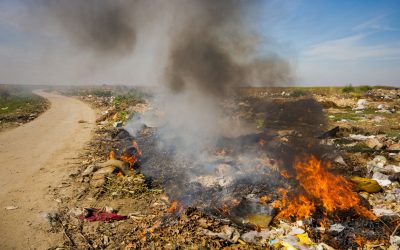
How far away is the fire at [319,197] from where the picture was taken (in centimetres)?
560

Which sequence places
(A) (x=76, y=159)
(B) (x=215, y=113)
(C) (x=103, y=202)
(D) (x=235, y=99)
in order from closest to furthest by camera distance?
(C) (x=103, y=202)
(A) (x=76, y=159)
(B) (x=215, y=113)
(D) (x=235, y=99)

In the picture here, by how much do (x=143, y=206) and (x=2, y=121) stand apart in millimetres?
13866

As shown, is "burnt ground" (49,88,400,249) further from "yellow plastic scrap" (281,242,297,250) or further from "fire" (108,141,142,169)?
"fire" (108,141,142,169)

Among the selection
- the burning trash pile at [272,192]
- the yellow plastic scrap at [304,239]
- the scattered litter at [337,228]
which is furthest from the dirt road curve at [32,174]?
the scattered litter at [337,228]

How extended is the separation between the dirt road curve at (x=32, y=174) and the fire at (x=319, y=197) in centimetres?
444

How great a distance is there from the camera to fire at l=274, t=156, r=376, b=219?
560 cm

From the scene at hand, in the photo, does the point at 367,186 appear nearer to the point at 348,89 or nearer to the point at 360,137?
the point at 360,137

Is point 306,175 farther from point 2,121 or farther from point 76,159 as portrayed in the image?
point 2,121

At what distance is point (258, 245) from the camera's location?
477 centimetres

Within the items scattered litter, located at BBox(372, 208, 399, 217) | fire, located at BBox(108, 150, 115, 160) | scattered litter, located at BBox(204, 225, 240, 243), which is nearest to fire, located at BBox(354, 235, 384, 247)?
scattered litter, located at BBox(372, 208, 399, 217)

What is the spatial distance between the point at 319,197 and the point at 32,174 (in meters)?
7.39

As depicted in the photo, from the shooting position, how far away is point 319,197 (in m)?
5.93

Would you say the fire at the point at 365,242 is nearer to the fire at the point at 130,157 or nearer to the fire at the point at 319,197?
the fire at the point at 319,197

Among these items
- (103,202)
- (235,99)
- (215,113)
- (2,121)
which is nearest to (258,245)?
(103,202)
